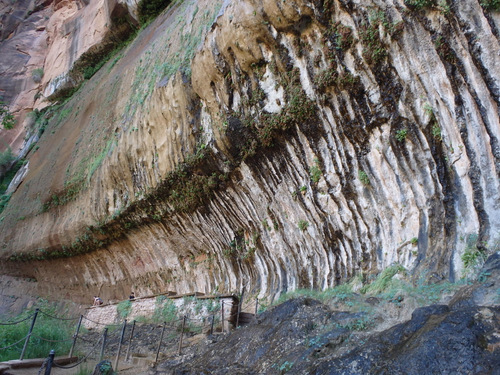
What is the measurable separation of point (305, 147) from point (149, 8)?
18.6 metres

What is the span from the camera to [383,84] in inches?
269

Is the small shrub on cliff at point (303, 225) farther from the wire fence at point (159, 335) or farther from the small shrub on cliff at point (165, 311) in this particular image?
the small shrub on cliff at point (165, 311)

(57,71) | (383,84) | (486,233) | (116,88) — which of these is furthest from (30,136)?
(486,233)

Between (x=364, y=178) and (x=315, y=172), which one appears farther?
(x=315, y=172)

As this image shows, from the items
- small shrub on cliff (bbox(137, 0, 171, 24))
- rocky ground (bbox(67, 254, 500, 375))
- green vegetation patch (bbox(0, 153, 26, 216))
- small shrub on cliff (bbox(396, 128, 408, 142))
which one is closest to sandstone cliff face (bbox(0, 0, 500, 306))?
small shrub on cliff (bbox(396, 128, 408, 142))

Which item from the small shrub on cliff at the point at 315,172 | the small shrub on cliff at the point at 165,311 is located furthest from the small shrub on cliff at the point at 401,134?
the small shrub on cliff at the point at 165,311

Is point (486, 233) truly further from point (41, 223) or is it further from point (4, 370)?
point (41, 223)

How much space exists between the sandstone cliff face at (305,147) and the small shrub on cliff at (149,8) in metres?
8.86

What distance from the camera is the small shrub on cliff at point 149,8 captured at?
72.1 feet

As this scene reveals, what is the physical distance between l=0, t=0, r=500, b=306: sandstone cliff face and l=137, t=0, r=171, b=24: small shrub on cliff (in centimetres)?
886

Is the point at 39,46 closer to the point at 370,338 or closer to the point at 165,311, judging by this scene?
the point at 165,311

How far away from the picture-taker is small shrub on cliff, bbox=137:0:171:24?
2198 centimetres

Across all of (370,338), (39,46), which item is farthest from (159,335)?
(39,46)

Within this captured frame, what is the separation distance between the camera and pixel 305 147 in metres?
8.25
